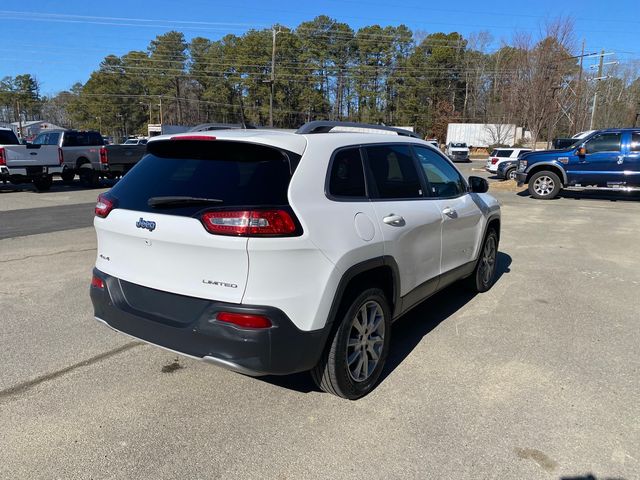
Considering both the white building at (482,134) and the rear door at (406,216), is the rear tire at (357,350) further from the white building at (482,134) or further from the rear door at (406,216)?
the white building at (482,134)

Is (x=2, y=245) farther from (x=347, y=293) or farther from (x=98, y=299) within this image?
(x=347, y=293)

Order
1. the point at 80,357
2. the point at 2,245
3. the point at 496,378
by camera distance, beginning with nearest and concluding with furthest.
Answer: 1. the point at 496,378
2. the point at 80,357
3. the point at 2,245

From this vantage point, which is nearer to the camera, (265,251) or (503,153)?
(265,251)

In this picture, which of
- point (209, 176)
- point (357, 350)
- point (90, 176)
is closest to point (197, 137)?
point (209, 176)

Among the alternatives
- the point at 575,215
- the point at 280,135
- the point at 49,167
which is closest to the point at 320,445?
the point at 280,135

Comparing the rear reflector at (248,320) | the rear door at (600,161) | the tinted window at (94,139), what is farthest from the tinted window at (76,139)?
the rear reflector at (248,320)

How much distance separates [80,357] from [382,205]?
8.55ft

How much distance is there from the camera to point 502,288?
5.81 metres

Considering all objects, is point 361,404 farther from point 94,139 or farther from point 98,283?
point 94,139

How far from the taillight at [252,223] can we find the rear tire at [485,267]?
10.4 feet

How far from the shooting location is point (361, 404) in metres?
3.18

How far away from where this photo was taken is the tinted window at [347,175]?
9.93 feet

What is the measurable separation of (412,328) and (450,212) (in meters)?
1.13

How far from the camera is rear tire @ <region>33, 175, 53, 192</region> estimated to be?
16.3 metres
